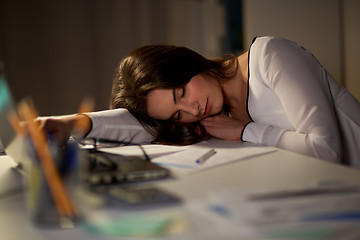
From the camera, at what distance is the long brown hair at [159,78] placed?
1280mm

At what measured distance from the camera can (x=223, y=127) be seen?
4.23 ft

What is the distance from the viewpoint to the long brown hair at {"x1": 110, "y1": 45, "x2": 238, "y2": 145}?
1.28 metres

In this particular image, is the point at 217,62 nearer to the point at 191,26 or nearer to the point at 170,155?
the point at 170,155

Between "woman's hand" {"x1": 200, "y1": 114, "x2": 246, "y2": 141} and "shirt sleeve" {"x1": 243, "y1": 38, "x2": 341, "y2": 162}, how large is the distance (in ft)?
0.18

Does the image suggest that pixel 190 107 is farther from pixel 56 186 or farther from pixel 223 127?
pixel 56 186

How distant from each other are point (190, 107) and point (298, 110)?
0.37 metres

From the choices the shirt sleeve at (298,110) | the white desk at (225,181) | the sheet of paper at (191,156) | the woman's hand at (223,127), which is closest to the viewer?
the white desk at (225,181)

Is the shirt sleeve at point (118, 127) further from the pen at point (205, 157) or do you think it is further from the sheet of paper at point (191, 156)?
the pen at point (205, 157)

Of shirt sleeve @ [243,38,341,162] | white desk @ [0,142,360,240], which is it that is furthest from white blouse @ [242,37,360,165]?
white desk @ [0,142,360,240]

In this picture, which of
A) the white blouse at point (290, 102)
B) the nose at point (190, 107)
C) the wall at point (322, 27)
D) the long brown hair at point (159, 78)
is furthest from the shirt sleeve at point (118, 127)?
the wall at point (322, 27)

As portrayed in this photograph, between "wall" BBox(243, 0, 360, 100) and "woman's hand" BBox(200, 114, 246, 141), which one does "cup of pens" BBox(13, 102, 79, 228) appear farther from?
"wall" BBox(243, 0, 360, 100)

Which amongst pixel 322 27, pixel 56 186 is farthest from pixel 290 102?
pixel 322 27

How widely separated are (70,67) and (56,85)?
0.21m

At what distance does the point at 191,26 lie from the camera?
376 centimetres
